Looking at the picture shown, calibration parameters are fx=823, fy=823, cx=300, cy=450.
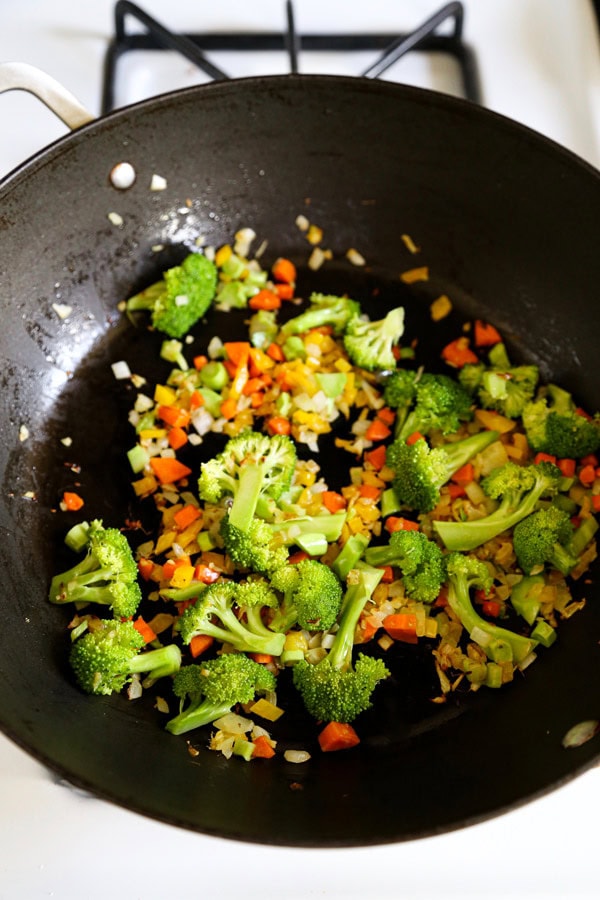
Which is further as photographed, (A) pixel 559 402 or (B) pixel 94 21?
(B) pixel 94 21

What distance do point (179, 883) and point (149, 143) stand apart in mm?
1721

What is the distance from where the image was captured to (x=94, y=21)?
2.53 m

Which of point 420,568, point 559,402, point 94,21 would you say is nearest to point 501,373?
point 559,402

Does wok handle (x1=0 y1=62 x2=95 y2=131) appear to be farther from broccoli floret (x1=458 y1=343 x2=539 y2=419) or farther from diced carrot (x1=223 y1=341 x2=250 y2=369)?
broccoli floret (x1=458 y1=343 x2=539 y2=419)

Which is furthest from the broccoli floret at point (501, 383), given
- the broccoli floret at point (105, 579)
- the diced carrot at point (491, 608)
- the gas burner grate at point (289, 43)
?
the broccoli floret at point (105, 579)

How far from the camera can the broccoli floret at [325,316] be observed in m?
2.16

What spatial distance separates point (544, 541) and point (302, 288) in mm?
957

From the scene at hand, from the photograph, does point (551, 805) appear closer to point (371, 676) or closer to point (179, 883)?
point (371, 676)

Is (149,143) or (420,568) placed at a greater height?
(149,143)

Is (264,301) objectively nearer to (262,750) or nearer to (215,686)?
(215,686)

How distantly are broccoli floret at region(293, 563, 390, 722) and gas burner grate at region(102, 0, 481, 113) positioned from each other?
150 cm

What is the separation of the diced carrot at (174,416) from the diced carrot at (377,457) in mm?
467

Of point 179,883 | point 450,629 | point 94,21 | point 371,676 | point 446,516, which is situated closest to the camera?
point 179,883

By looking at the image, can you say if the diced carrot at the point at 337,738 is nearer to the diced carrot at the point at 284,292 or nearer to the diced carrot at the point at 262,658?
the diced carrot at the point at 262,658
